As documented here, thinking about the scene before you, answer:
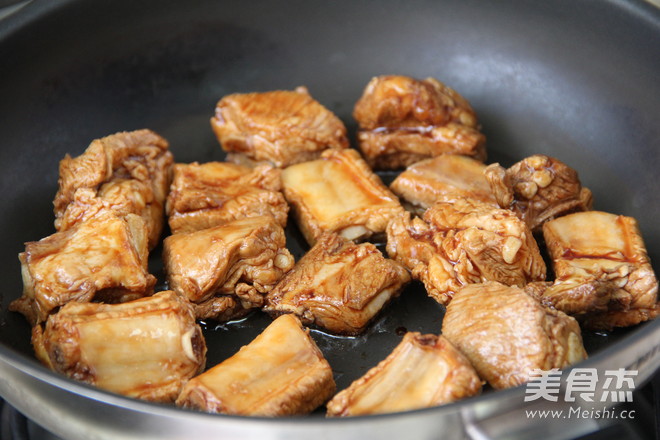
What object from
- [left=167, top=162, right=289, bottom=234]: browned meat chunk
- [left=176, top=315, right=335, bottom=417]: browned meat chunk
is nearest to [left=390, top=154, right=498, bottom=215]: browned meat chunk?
[left=167, top=162, right=289, bottom=234]: browned meat chunk

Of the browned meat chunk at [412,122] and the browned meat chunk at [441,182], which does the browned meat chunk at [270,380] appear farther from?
the browned meat chunk at [412,122]

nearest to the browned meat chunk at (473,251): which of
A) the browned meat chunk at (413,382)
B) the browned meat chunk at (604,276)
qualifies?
the browned meat chunk at (604,276)

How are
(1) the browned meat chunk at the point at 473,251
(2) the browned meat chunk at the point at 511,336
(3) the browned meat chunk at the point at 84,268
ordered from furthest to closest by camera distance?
1. (1) the browned meat chunk at the point at 473,251
2. (3) the browned meat chunk at the point at 84,268
3. (2) the browned meat chunk at the point at 511,336

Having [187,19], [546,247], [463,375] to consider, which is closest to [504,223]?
[546,247]

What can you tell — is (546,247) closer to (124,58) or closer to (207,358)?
(207,358)

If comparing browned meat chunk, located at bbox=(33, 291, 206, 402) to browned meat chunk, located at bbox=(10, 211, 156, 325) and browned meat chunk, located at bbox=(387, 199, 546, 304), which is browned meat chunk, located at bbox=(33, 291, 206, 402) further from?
browned meat chunk, located at bbox=(387, 199, 546, 304)

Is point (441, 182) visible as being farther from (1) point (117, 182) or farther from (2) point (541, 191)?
(1) point (117, 182)

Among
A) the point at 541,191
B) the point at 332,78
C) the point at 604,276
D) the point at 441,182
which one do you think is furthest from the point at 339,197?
the point at 604,276
